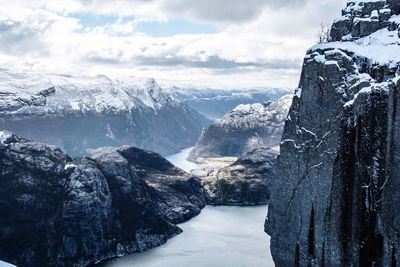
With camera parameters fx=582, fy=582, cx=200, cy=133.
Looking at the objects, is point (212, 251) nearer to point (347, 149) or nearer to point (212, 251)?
point (212, 251)

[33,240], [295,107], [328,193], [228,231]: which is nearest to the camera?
[328,193]

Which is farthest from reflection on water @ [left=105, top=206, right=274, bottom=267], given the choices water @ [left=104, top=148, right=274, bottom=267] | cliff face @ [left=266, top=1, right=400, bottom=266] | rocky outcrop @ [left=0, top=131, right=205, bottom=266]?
cliff face @ [left=266, top=1, right=400, bottom=266]

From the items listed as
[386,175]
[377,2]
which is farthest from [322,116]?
[377,2]

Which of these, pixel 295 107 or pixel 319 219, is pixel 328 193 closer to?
pixel 319 219

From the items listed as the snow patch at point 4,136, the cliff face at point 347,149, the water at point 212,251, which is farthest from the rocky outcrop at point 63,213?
the cliff face at point 347,149

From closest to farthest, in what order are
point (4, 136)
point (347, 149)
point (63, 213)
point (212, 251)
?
point (347, 149)
point (212, 251)
point (63, 213)
point (4, 136)

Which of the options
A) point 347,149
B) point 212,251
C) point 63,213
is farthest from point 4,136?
point 347,149
